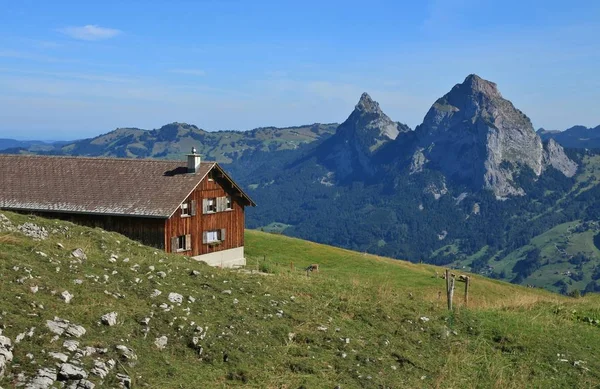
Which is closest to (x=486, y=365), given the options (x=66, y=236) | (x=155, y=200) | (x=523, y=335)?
A: (x=523, y=335)

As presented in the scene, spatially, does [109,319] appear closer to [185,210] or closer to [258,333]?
[258,333]

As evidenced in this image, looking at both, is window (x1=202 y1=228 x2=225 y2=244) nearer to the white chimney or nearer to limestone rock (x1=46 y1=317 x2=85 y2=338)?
the white chimney

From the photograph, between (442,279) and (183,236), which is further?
(442,279)

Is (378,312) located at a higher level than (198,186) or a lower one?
lower

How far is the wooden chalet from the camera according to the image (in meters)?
49.9

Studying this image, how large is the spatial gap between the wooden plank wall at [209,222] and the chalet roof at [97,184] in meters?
1.88

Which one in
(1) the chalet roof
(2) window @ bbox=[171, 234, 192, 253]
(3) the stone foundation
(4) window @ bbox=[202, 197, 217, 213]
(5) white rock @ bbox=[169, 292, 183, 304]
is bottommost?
(3) the stone foundation

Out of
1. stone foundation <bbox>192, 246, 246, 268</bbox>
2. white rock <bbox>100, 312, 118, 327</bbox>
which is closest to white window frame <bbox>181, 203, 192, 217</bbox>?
stone foundation <bbox>192, 246, 246, 268</bbox>

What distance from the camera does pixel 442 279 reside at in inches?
2544

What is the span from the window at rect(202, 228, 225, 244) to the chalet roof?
6086mm

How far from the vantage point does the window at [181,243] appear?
168 ft

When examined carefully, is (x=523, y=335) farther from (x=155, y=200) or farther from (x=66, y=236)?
(x=155, y=200)

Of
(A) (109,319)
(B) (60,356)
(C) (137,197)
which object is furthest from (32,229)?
(C) (137,197)

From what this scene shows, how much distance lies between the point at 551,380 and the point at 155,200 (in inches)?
1458
